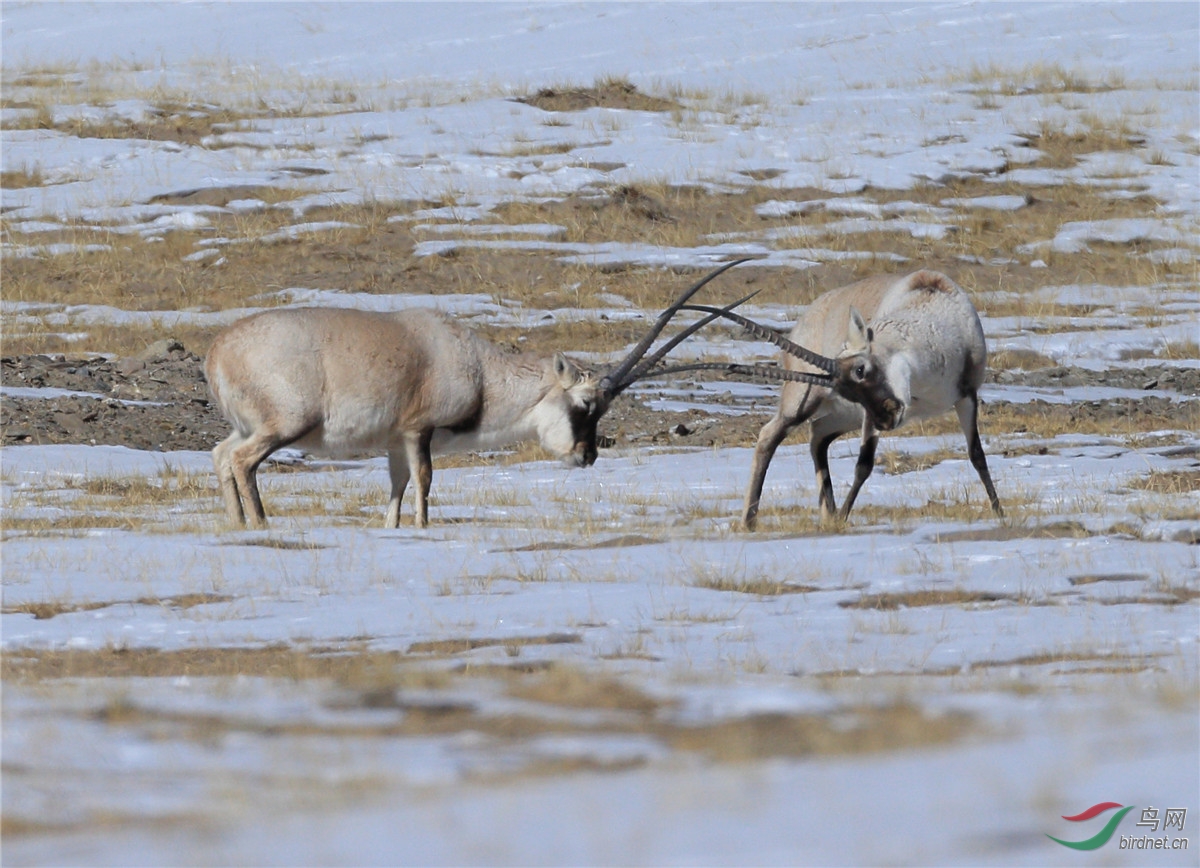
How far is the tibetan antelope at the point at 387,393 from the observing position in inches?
433

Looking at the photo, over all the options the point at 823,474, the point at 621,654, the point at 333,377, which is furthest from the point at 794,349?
the point at 621,654

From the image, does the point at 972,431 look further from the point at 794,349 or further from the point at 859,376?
the point at 794,349

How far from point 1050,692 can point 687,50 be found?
34.3m

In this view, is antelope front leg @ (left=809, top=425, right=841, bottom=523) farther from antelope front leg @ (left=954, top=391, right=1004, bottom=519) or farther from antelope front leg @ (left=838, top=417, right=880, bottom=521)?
antelope front leg @ (left=954, top=391, right=1004, bottom=519)

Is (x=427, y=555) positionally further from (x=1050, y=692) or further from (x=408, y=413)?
(x=1050, y=692)

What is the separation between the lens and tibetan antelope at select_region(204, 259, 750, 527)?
11.0m

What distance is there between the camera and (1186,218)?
25922 millimetres

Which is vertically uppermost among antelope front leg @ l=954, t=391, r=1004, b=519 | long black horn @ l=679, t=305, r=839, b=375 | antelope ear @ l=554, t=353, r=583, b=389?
long black horn @ l=679, t=305, r=839, b=375

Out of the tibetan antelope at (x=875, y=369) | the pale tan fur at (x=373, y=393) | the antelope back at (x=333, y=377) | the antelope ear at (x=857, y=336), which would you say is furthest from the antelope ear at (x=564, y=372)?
the antelope ear at (x=857, y=336)

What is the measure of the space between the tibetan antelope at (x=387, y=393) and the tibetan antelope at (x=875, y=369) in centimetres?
83

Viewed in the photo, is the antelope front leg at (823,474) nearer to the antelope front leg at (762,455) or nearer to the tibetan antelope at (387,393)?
the antelope front leg at (762,455)

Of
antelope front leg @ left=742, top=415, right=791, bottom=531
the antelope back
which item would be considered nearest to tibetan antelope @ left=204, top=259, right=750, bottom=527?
the antelope back

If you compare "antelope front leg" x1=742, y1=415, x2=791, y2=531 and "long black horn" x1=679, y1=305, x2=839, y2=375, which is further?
"antelope front leg" x1=742, y1=415, x2=791, y2=531

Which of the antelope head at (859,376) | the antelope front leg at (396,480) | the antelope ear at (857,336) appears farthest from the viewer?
the antelope front leg at (396,480)
